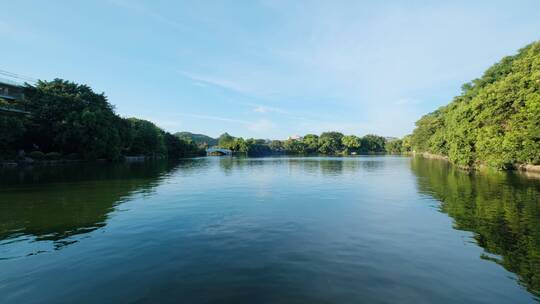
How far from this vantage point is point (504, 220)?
→ 15195 mm

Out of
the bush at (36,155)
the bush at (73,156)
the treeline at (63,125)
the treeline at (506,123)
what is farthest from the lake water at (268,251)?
the bush at (73,156)

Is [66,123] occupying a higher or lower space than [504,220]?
higher

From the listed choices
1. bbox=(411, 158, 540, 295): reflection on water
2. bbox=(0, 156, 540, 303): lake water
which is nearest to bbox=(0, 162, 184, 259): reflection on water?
bbox=(0, 156, 540, 303): lake water

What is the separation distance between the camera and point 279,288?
7.87m

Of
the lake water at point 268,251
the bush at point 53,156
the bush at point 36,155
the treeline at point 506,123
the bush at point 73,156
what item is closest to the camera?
the lake water at point 268,251

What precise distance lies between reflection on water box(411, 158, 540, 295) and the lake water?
8 cm

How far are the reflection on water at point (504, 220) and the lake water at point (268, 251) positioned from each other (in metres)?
0.08

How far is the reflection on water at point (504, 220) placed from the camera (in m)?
9.81

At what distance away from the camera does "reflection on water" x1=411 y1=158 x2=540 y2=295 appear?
981 centimetres

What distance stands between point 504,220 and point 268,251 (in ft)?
46.1

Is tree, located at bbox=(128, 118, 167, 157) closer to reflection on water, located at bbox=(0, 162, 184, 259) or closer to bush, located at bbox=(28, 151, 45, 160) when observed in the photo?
bush, located at bbox=(28, 151, 45, 160)

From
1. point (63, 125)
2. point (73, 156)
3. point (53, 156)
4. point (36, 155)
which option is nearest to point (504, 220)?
point (63, 125)

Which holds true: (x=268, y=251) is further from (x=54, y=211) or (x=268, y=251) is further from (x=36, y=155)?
(x=36, y=155)

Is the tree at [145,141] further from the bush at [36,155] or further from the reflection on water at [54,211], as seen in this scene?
the reflection on water at [54,211]
